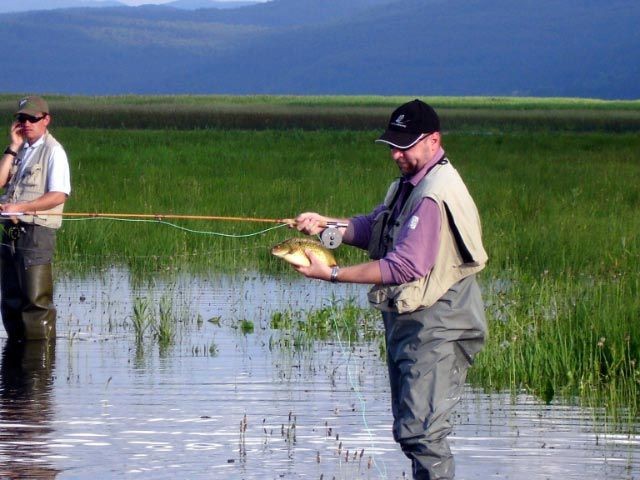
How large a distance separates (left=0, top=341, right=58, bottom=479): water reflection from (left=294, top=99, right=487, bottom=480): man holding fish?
1905 millimetres

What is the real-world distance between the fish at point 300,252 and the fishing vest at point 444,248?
256mm

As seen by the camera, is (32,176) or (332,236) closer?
(332,236)

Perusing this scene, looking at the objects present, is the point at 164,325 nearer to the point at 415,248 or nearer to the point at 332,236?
the point at 332,236

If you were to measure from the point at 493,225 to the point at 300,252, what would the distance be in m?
10.6

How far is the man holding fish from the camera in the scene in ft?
16.4

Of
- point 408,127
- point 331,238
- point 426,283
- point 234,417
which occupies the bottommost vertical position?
point 234,417

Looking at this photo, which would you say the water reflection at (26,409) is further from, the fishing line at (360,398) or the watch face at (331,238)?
the watch face at (331,238)

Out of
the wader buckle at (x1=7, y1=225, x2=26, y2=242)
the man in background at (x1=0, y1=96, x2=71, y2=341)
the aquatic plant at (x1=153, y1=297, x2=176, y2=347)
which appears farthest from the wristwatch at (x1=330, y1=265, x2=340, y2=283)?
the aquatic plant at (x1=153, y1=297, x2=176, y2=347)

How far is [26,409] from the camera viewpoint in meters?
7.57

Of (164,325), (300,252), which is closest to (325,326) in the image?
(164,325)

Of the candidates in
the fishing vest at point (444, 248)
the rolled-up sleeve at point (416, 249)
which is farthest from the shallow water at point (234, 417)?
the rolled-up sleeve at point (416, 249)

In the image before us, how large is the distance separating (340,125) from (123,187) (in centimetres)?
3743

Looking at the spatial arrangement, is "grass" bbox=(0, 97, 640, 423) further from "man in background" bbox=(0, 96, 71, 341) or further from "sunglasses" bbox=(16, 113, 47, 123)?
"sunglasses" bbox=(16, 113, 47, 123)

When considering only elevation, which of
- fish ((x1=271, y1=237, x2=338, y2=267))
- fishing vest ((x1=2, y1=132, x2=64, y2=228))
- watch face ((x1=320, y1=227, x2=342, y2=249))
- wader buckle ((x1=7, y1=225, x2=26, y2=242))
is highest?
fishing vest ((x1=2, y1=132, x2=64, y2=228))
